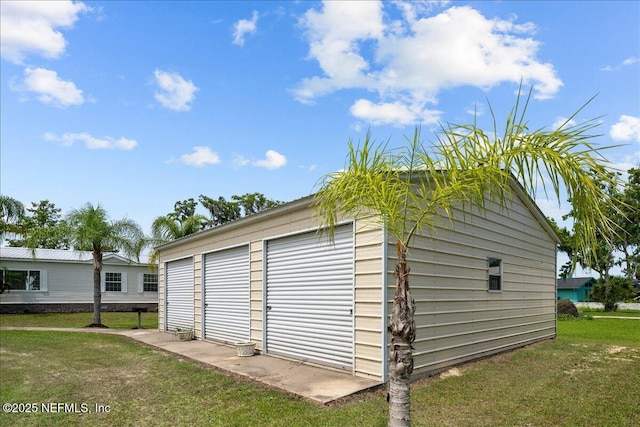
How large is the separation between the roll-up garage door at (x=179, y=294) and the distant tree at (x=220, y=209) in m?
24.0

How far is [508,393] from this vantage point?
21.0ft

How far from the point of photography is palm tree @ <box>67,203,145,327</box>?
17.9 metres

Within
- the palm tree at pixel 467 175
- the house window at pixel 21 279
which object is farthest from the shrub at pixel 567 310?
the house window at pixel 21 279

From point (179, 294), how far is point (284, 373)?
787cm

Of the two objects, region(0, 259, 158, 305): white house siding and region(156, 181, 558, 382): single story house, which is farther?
region(0, 259, 158, 305): white house siding

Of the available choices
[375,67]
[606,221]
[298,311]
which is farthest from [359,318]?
[375,67]

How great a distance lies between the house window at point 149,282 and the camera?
26734mm

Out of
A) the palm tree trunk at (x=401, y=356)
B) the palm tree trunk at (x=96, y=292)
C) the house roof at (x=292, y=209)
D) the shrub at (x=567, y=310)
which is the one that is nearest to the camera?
the palm tree trunk at (x=401, y=356)

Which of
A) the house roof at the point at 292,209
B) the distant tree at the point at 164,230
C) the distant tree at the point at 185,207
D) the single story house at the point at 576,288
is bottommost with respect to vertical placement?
the single story house at the point at 576,288

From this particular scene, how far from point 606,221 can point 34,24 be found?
41.1ft

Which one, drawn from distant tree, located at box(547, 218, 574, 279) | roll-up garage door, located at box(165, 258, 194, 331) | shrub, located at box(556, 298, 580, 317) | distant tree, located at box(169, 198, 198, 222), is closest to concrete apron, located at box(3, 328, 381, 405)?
roll-up garage door, located at box(165, 258, 194, 331)

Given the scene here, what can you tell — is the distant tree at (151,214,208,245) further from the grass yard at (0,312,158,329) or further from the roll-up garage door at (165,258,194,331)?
the roll-up garage door at (165,258,194,331)

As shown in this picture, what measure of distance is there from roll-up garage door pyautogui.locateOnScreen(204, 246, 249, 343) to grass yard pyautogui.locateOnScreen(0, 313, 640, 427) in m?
1.80

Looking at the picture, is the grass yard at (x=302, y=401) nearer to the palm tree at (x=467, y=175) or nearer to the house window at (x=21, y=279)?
the palm tree at (x=467, y=175)
